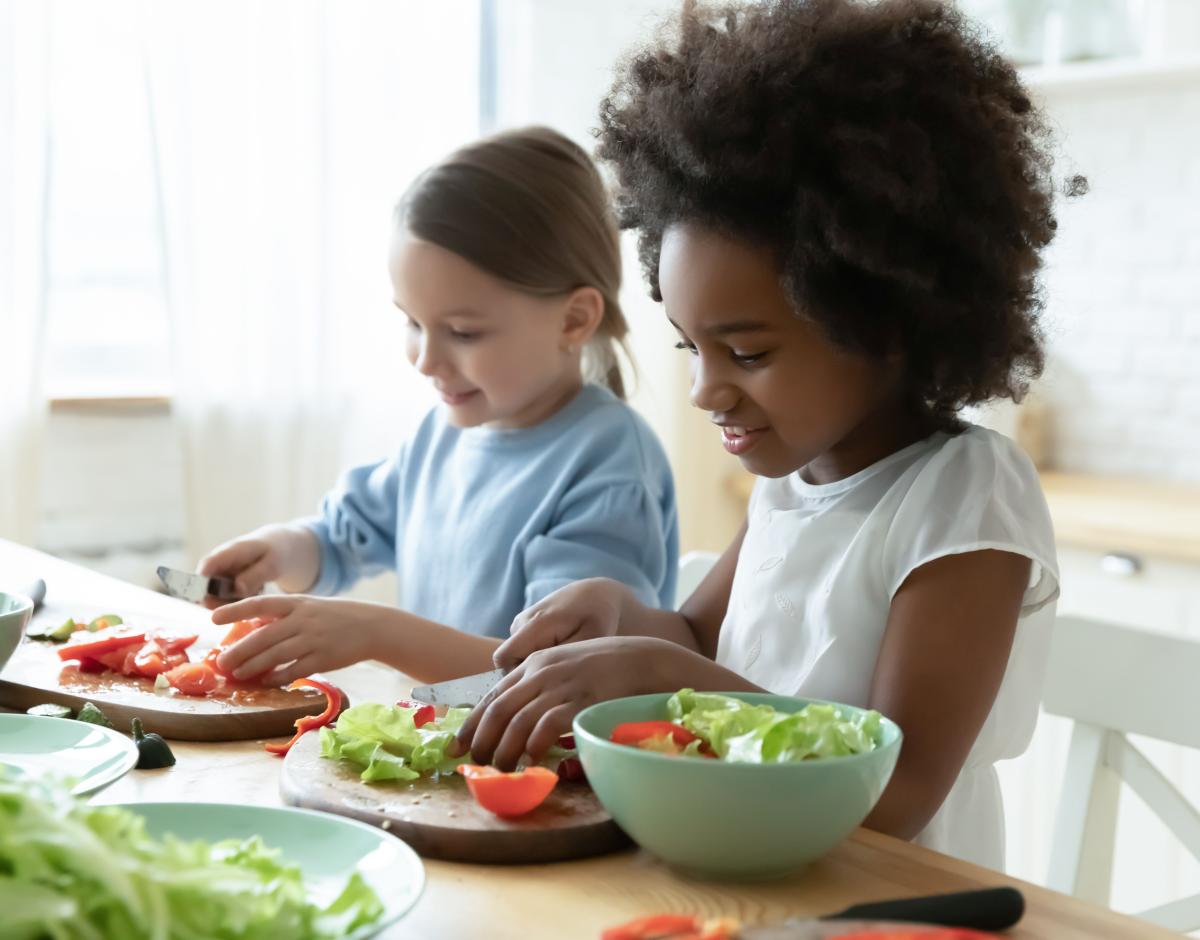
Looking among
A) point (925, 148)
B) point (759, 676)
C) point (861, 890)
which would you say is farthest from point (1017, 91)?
point (861, 890)

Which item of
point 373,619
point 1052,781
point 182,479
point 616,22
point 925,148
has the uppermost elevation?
point 616,22

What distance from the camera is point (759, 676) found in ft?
3.88

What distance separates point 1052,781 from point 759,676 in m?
1.57

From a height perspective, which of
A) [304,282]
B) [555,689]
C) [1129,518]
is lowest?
[1129,518]

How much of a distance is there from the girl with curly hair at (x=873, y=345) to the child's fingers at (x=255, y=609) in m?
0.21

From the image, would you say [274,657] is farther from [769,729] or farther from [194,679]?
[769,729]

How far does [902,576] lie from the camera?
1044 millimetres

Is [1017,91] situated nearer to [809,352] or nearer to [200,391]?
[809,352]

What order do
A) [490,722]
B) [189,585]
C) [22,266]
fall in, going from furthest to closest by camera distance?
[22,266] → [189,585] → [490,722]

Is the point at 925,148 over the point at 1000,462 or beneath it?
over

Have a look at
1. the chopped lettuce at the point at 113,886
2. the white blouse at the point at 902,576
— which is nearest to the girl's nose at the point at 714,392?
the white blouse at the point at 902,576

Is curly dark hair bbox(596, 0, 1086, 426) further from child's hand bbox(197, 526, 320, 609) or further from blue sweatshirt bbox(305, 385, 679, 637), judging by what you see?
child's hand bbox(197, 526, 320, 609)

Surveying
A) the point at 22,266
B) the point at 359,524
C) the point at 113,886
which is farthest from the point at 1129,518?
the point at 113,886

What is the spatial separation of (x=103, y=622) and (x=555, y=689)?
56 centimetres
